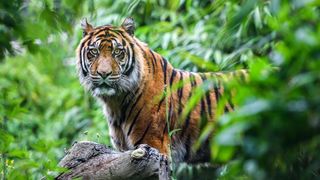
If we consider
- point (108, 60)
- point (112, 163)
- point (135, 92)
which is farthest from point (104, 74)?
point (112, 163)

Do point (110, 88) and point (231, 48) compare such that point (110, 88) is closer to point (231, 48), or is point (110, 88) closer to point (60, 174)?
point (60, 174)

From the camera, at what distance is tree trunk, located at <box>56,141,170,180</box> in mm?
3689

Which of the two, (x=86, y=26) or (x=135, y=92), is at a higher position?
(x=86, y=26)

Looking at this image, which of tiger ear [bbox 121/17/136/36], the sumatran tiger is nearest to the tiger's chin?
the sumatran tiger

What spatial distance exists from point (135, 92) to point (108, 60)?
0.35m

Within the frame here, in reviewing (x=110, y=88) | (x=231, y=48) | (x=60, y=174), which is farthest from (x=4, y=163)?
(x=231, y=48)

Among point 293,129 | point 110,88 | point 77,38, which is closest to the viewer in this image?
point 293,129

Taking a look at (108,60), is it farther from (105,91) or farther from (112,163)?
(112,163)

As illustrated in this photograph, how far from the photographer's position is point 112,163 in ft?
12.6

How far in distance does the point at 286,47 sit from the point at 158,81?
364 cm

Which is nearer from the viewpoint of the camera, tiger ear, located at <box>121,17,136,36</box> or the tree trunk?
the tree trunk

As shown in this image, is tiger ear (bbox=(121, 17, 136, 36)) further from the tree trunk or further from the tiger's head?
the tree trunk

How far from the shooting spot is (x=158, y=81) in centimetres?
556

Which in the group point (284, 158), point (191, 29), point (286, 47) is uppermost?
point (191, 29)
